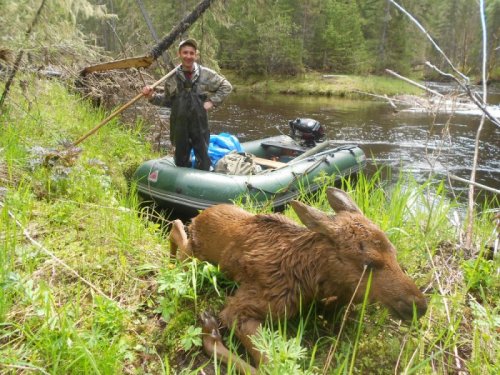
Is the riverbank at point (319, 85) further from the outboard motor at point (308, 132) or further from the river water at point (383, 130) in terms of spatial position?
the outboard motor at point (308, 132)

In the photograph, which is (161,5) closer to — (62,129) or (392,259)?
(62,129)

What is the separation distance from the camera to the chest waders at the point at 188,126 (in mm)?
4883

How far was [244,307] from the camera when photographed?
167cm

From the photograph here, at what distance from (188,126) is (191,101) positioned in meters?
0.33

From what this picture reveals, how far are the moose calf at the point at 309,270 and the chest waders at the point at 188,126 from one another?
336cm

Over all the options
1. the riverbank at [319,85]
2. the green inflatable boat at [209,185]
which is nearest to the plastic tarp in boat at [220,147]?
the green inflatable boat at [209,185]

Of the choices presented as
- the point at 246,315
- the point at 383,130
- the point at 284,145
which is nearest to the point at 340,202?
the point at 246,315

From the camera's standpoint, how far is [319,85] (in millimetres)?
24875

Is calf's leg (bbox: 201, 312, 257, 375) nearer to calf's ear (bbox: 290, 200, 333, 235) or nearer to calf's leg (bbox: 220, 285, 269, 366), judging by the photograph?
calf's leg (bbox: 220, 285, 269, 366)

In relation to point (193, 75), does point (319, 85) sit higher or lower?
lower

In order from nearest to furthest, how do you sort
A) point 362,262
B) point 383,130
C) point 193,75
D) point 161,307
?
point 362,262 < point 161,307 < point 193,75 < point 383,130

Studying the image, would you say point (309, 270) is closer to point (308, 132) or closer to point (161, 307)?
point (161, 307)

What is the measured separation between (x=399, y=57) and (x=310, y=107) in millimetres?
17783

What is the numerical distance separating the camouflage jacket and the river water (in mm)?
3444
